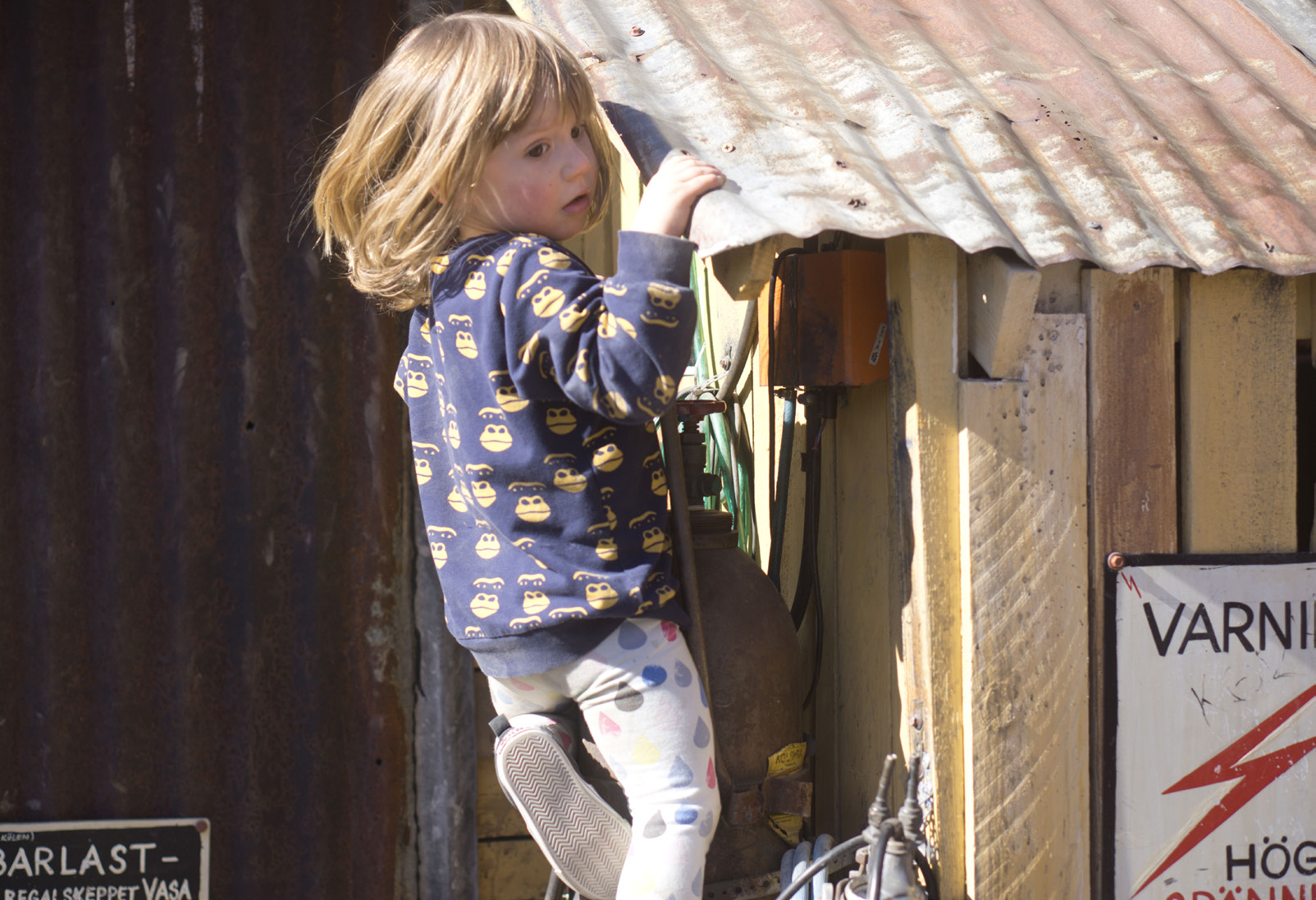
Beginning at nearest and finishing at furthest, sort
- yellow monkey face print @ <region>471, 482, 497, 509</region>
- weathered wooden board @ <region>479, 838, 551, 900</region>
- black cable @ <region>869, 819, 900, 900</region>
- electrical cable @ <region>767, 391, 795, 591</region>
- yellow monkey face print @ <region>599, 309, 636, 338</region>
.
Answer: yellow monkey face print @ <region>599, 309, 636, 338</region> < black cable @ <region>869, 819, 900, 900</region> < yellow monkey face print @ <region>471, 482, 497, 509</region> < electrical cable @ <region>767, 391, 795, 591</region> < weathered wooden board @ <region>479, 838, 551, 900</region>

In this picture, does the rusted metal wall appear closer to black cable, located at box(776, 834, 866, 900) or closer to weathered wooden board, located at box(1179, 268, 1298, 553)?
black cable, located at box(776, 834, 866, 900)

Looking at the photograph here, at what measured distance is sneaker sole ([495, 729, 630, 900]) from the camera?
1.60 metres

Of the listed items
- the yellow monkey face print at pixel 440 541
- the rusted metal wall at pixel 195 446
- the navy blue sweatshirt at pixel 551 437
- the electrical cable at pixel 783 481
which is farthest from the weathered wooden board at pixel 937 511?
the rusted metal wall at pixel 195 446

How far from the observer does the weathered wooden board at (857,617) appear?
5.67ft

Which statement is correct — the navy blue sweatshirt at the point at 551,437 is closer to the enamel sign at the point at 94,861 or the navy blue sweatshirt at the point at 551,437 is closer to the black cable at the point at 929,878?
the black cable at the point at 929,878

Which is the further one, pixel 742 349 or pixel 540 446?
pixel 742 349

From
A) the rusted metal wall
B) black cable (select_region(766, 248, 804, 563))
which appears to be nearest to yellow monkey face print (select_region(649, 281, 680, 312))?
black cable (select_region(766, 248, 804, 563))

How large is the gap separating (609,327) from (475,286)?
262 millimetres

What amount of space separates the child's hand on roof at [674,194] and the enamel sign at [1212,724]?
0.86 meters

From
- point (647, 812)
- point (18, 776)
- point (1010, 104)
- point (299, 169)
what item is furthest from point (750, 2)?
point (18, 776)

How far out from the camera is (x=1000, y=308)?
1506 mm

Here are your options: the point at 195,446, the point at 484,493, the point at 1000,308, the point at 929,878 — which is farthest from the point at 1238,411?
the point at 195,446

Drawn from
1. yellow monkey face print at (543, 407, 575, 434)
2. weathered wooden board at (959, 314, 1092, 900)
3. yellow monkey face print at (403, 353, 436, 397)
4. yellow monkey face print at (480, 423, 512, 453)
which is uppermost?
yellow monkey face print at (403, 353, 436, 397)

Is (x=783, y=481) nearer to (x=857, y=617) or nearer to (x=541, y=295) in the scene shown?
(x=857, y=617)
